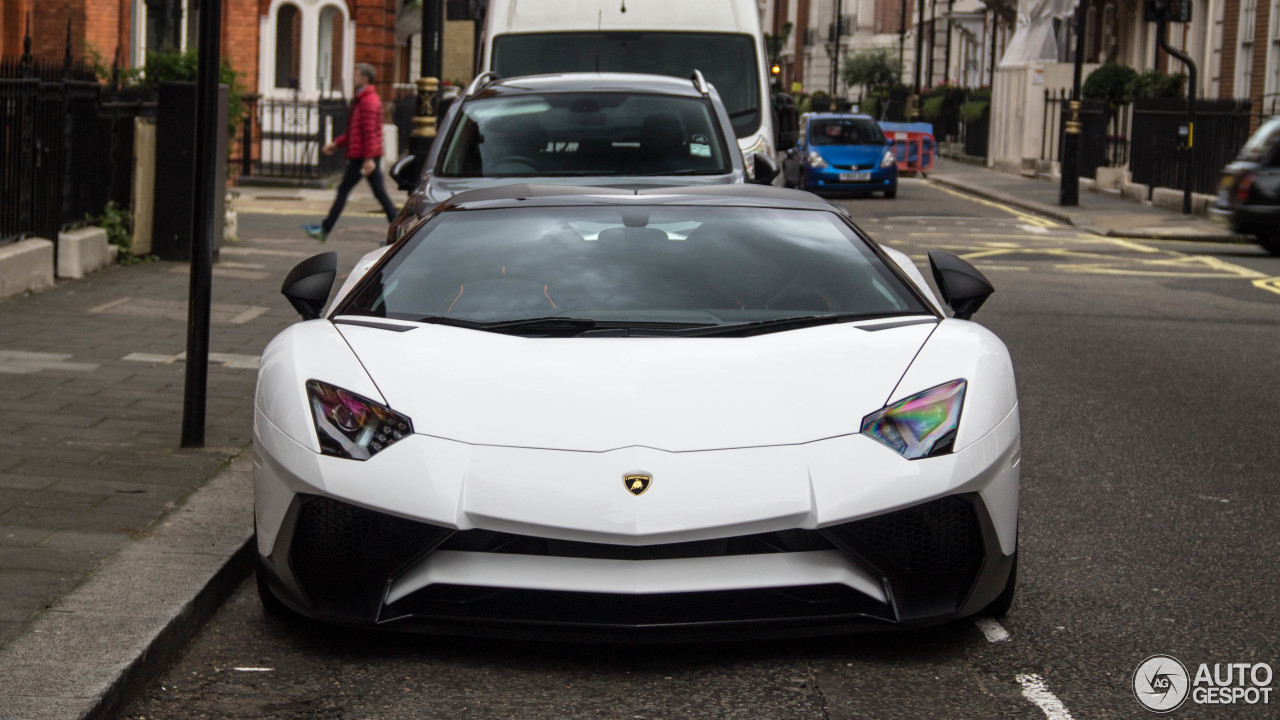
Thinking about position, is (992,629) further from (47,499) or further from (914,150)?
(914,150)

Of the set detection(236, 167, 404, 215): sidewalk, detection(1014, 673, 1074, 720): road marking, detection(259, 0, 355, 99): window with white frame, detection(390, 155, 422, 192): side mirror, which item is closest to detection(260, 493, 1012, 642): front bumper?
detection(1014, 673, 1074, 720): road marking

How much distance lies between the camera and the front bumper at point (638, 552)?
161 inches

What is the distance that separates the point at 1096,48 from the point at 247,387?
46.2 m

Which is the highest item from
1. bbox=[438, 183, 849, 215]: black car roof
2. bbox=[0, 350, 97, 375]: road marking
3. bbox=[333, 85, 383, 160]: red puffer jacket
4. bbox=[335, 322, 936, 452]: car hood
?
bbox=[333, 85, 383, 160]: red puffer jacket

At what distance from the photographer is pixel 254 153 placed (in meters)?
31.8

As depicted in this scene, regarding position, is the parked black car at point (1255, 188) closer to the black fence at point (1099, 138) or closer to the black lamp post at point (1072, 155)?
the black lamp post at point (1072, 155)

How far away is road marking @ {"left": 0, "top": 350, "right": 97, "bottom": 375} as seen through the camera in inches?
336

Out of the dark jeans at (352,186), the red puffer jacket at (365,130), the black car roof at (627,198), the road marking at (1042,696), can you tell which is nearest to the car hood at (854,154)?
the dark jeans at (352,186)


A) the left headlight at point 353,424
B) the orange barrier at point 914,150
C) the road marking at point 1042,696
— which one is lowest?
the road marking at point 1042,696

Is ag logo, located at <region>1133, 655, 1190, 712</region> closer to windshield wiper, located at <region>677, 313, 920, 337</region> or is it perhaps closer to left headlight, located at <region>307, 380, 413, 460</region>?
windshield wiper, located at <region>677, 313, 920, 337</region>

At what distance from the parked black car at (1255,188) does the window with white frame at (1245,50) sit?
16060mm

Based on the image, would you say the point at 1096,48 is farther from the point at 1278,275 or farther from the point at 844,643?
the point at 844,643

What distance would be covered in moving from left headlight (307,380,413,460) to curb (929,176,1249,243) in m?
19.8

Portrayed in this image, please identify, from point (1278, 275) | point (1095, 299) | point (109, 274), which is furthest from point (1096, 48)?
point (109, 274)
